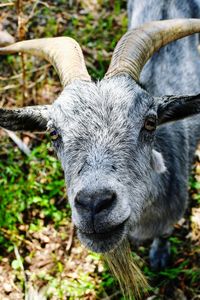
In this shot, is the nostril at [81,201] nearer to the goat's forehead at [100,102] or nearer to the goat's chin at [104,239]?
the goat's chin at [104,239]

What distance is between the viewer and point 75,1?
8.59 metres

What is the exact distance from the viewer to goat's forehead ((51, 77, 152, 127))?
371 centimetres

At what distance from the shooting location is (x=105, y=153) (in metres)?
3.49

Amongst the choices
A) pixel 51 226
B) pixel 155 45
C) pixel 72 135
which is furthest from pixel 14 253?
pixel 155 45

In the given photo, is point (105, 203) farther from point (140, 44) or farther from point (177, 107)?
point (140, 44)

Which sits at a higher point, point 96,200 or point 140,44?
point 140,44

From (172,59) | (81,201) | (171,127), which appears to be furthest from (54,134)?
(172,59)

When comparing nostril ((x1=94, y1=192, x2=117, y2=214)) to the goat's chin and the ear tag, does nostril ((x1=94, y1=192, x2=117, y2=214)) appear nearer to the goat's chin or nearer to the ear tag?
the goat's chin

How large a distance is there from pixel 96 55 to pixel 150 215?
3726 millimetres

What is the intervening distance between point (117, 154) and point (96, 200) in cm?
50

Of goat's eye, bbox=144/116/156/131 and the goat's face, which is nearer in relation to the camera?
the goat's face

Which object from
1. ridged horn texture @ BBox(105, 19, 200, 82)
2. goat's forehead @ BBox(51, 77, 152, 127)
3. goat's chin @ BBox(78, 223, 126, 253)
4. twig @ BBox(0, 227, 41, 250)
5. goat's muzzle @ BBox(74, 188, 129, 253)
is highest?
ridged horn texture @ BBox(105, 19, 200, 82)

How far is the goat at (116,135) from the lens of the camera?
11.0 ft

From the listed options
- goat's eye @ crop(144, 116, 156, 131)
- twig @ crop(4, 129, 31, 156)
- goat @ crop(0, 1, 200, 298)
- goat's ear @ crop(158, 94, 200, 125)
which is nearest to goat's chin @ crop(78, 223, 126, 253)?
goat @ crop(0, 1, 200, 298)
